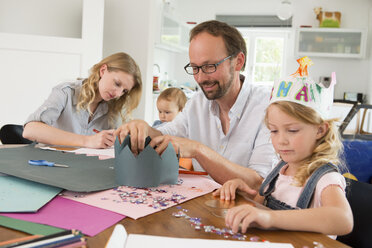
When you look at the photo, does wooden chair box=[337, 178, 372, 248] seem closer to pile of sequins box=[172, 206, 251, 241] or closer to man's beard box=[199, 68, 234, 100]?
pile of sequins box=[172, 206, 251, 241]

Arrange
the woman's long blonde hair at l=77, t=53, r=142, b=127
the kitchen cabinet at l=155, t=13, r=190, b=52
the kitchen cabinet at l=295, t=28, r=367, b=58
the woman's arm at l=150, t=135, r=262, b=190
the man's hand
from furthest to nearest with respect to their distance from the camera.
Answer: the kitchen cabinet at l=295, t=28, r=367, b=58, the kitchen cabinet at l=155, t=13, r=190, b=52, the woman's long blonde hair at l=77, t=53, r=142, b=127, the woman's arm at l=150, t=135, r=262, b=190, the man's hand

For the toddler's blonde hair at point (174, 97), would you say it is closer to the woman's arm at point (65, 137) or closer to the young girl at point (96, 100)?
the young girl at point (96, 100)

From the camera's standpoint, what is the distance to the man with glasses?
64.8 inches

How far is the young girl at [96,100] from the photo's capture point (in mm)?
2186

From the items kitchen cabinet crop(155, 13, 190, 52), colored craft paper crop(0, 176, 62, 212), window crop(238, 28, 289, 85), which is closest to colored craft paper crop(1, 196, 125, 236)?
colored craft paper crop(0, 176, 62, 212)

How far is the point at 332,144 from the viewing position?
3.76 feet

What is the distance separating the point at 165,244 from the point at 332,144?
69cm

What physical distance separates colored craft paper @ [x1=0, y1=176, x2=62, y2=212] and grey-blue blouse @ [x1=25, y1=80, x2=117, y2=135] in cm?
105

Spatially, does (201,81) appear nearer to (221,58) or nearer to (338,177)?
(221,58)

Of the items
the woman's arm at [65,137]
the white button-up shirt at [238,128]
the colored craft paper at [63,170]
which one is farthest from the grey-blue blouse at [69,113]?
the white button-up shirt at [238,128]

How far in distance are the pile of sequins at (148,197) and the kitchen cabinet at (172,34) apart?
5139 mm

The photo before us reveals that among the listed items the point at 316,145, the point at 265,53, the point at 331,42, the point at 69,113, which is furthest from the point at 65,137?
the point at 265,53

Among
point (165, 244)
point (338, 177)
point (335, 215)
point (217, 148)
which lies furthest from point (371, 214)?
point (217, 148)

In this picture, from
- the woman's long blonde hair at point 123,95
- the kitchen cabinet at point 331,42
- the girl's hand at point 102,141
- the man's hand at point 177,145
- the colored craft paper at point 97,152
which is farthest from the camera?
the kitchen cabinet at point 331,42
